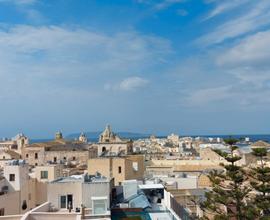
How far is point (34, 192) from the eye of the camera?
28562mm

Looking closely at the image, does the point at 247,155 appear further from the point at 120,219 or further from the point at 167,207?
the point at 120,219

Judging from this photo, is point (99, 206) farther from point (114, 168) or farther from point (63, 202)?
point (114, 168)

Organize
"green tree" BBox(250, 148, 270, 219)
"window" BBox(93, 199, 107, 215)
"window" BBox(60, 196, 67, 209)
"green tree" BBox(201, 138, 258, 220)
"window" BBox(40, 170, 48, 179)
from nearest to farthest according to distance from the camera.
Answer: "window" BBox(93, 199, 107, 215) < "window" BBox(60, 196, 67, 209) < "green tree" BBox(250, 148, 270, 219) < "green tree" BBox(201, 138, 258, 220) < "window" BBox(40, 170, 48, 179)

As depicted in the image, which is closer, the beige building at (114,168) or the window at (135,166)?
the beige building at (114,168)

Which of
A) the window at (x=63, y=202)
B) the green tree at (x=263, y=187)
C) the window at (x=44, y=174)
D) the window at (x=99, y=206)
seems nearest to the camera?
the window at (x=99, y=206)

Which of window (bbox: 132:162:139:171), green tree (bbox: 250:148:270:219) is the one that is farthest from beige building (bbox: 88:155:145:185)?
green tree (bbox: 250:148:270:219)

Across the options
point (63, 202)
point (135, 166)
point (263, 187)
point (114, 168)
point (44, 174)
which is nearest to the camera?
point (63, 202)

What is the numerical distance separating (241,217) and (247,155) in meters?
27.2

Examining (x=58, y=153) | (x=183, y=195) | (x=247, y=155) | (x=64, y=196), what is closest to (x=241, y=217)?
(x=183, y=195)

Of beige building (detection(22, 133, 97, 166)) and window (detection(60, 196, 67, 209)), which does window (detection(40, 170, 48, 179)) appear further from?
beige building (detection(22, 133, 97, 166))

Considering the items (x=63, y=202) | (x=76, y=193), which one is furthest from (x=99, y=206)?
(x=63, y=202)

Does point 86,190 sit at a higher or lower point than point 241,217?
higher

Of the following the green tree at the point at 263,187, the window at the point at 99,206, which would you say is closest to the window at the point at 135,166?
the green tree at the point at 263,187

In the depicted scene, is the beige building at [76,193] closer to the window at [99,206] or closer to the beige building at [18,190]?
the window at [99,206]
